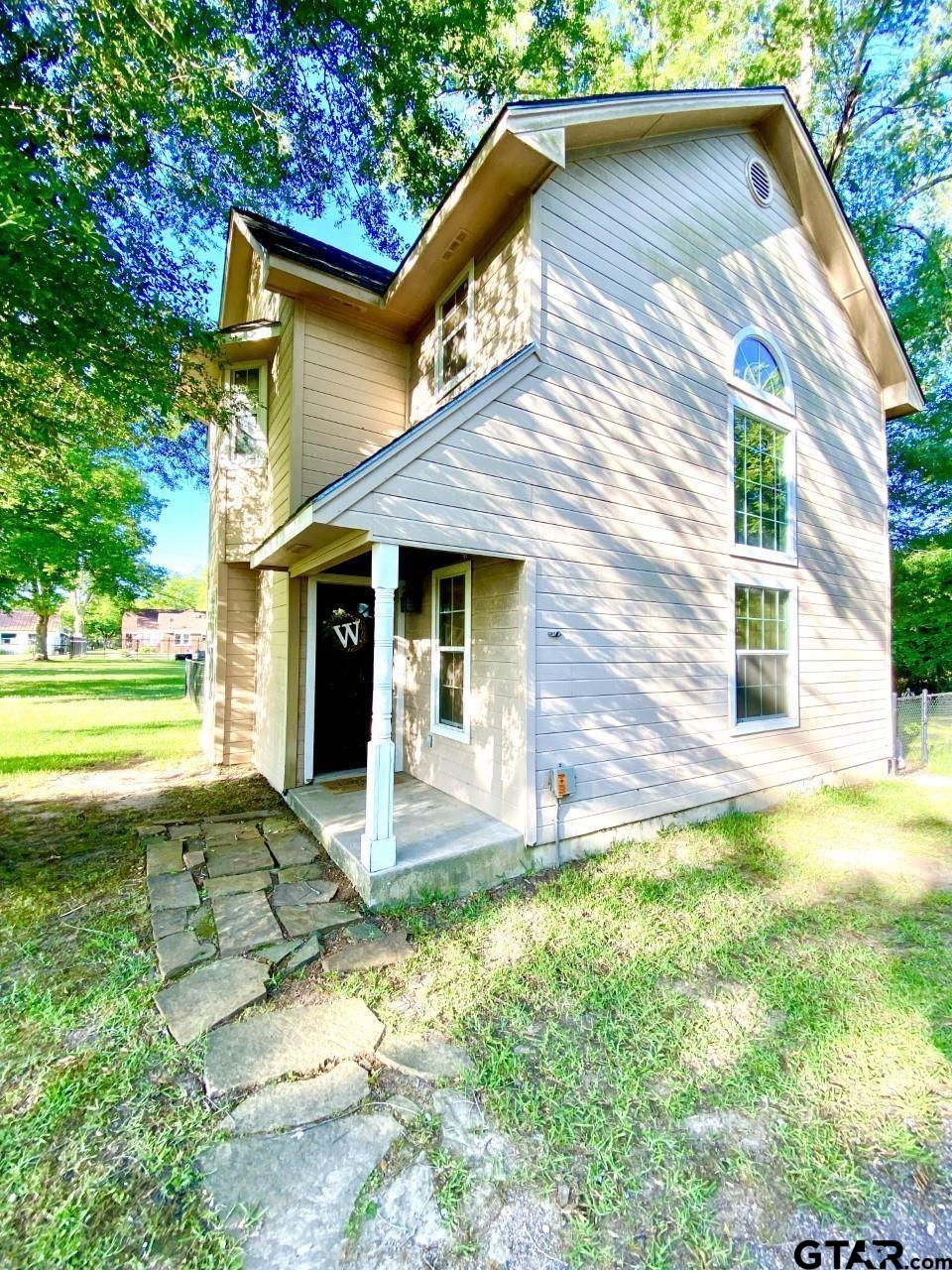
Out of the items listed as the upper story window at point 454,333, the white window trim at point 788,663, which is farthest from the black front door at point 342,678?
the white window trim at point 788,663

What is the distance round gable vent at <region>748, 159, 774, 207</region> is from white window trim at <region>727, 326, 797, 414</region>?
5.64 ft

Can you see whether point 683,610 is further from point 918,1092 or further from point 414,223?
point 414,223

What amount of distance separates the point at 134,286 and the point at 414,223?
7.20 m

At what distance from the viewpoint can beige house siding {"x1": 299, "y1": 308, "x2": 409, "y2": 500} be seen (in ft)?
19.1

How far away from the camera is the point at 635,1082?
7.49ft

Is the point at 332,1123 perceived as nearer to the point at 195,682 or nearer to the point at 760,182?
the point at 760,182

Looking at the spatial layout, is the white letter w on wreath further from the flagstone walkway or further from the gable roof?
the gable roof

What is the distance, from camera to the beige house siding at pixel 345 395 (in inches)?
230

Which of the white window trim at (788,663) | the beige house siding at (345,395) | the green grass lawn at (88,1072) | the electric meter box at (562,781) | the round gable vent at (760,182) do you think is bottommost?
the green grass lawn at (88,1072)

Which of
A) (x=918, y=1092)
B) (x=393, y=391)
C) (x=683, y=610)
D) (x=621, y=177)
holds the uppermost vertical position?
(x=621, y=177)

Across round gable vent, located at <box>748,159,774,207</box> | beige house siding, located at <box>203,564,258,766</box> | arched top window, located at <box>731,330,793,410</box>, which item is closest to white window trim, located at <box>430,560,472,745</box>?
beige house siding, located at <box>203,564,258,766</box>

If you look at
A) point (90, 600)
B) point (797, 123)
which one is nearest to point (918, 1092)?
point (797, 123)

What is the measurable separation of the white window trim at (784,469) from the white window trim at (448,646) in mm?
3161

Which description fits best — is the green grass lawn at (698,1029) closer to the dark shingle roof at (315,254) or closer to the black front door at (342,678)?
the black front door at (342,678)
